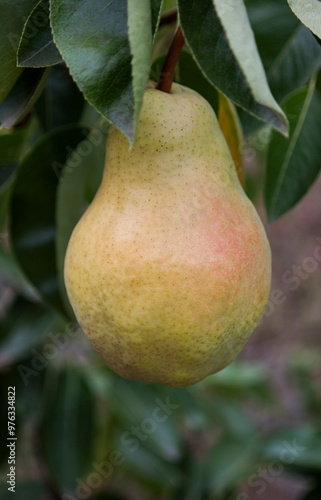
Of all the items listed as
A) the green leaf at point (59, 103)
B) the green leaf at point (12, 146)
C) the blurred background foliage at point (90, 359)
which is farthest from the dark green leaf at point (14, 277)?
the green leaf at point (59, 103)

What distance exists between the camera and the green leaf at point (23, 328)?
3.62 ft

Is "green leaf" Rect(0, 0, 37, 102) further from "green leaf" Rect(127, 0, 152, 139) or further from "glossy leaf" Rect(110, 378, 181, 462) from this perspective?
"glossy leaf" Rect(110, 378, 181, 462)

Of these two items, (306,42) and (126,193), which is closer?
(126,193)

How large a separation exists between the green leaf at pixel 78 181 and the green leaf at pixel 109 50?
0.21m

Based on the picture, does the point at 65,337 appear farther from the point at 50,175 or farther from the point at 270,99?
the point at 270,99

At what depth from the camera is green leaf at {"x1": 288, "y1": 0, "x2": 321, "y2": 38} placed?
1.48ft

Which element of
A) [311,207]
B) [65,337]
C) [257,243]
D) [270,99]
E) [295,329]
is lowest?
[295,329]

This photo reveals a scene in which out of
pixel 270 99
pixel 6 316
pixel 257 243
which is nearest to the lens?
pixel 270 99

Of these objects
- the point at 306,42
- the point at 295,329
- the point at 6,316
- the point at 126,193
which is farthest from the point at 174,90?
the point at 295,329

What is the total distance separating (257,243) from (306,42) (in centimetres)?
43

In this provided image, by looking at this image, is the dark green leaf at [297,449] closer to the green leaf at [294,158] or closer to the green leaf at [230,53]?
the green leaf at [294,158]

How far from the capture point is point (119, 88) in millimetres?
428

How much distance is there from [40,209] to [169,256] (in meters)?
0.36

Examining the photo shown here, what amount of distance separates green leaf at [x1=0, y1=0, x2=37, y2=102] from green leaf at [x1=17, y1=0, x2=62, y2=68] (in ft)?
0.13
